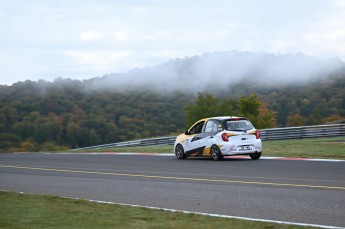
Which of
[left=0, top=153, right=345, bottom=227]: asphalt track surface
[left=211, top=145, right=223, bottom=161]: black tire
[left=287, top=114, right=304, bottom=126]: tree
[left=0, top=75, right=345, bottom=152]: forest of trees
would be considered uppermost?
[left=0, top=75, right=345, bottom=152]: forest of trees

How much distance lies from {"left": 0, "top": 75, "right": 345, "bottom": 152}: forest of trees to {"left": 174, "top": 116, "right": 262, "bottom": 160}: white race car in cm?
5409

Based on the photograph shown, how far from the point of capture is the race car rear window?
67.9ft

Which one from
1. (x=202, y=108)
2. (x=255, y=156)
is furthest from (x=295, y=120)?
(x=255, y=156)

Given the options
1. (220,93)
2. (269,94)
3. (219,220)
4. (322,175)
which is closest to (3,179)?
(322,175)

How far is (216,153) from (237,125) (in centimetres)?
125

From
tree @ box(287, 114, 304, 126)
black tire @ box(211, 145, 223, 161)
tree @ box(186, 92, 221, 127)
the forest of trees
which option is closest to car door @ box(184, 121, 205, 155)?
black tire @ box(211, 145, 223, 161)

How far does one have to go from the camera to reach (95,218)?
27.7 ft

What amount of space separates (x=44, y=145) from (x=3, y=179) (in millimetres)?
66529

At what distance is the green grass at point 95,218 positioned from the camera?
7.78m

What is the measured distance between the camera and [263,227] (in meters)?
7.53

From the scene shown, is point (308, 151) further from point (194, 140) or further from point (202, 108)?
point (202, 108)

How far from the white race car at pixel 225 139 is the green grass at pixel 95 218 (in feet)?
35.0

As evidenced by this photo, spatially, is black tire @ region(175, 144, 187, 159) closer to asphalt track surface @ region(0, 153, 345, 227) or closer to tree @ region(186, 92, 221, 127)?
asphalt track surface @ region(0, 153, 345, 227)

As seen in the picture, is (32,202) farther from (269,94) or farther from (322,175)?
(269,94)
